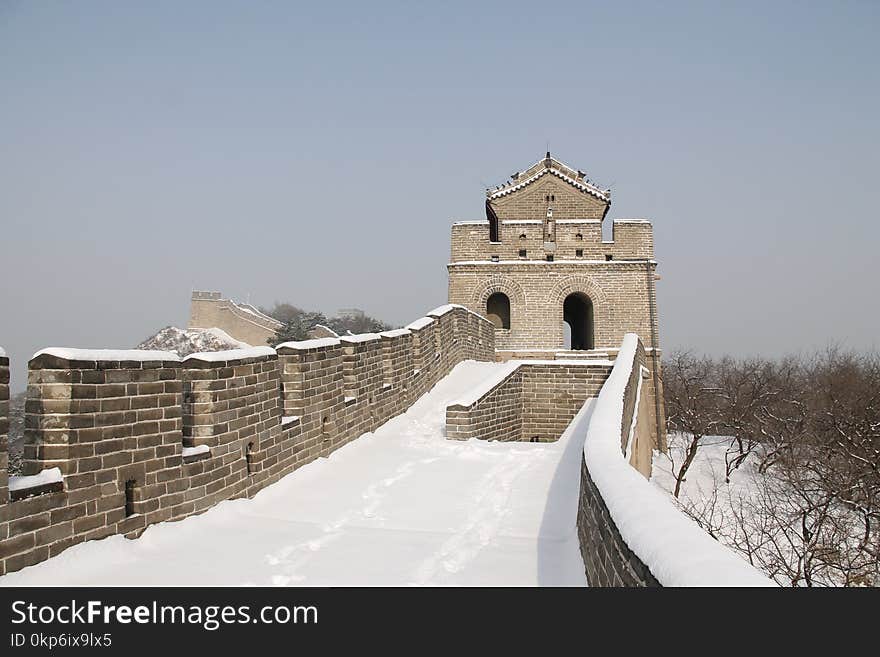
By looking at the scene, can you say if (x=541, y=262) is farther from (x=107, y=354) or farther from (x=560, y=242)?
(x=107, y=354)

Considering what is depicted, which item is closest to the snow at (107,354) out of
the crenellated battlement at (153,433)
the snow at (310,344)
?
the crenellated battlement at (153,433)

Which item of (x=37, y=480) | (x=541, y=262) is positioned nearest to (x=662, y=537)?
(x=37, y=480)

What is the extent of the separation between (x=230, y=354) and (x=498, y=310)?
17722 millimetres

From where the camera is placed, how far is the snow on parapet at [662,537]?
2.04 meters

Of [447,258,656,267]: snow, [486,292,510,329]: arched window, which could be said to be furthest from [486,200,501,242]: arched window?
[447,258,656,267]: snow

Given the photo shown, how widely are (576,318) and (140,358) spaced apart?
23.9m

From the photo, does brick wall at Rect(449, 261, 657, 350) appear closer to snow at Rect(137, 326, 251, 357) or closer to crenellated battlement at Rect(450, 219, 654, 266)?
crenellated battlement at Rect(450, 219, 654, 266)

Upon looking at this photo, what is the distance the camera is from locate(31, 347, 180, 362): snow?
405cm

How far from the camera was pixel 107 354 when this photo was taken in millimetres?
4426

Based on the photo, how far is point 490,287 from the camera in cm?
2150

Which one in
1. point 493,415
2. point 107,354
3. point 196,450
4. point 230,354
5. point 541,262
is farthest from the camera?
point 541,262

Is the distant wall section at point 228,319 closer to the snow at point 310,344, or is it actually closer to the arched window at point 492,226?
the arched window at point 492,226
